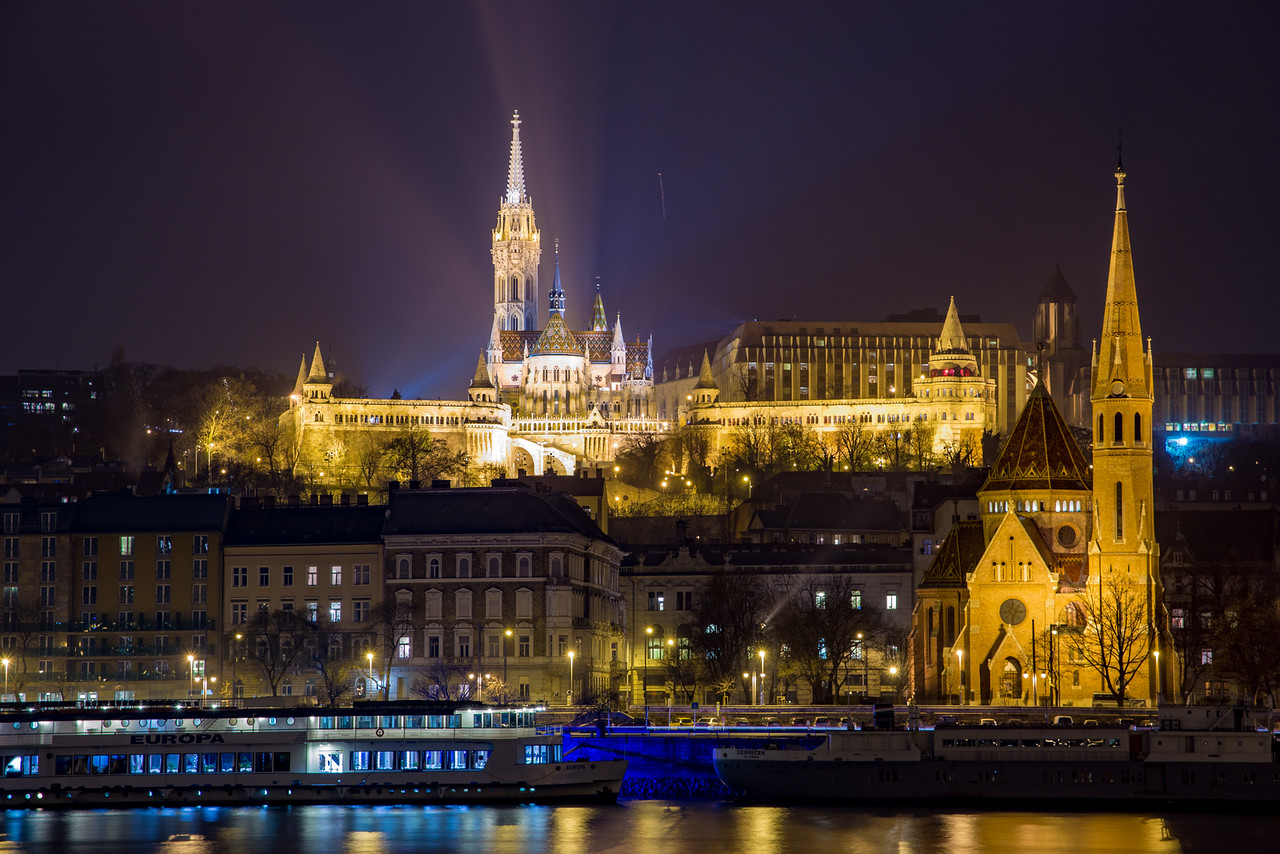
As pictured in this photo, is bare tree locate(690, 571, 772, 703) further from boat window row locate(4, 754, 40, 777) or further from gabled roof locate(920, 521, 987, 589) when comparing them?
boat window row locate(4, 754, 40, 777)

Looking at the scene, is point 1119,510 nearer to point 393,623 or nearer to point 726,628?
point 726,628

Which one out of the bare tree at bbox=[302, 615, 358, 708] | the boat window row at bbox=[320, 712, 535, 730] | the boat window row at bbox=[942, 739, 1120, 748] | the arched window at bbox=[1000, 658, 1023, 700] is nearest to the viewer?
the boat window row at bbox=[320, 712, 535, 730]

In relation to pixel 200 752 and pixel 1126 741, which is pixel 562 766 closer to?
pixel 200 752

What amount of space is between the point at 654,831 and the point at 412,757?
Result: 13469 mm

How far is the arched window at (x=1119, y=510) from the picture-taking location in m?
128

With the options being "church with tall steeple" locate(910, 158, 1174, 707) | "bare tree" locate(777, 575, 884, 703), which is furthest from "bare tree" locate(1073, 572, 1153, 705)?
"bare tree" locate(777, 575, 884, 703)

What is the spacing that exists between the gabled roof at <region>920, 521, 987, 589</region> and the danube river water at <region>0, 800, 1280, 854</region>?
130 feet

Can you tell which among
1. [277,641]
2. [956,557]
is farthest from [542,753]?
[956,557]

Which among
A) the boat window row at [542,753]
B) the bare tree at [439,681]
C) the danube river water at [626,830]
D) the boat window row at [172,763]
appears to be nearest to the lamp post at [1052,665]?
the danube river water at [626,830]

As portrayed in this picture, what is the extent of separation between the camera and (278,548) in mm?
123875

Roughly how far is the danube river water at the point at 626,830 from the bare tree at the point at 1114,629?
30513 mm

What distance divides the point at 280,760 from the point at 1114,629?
5046 centimetres

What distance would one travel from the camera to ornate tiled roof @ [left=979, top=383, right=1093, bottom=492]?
13175 centimetres

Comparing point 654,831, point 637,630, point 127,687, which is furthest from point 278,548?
point 654,831
